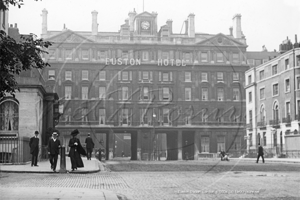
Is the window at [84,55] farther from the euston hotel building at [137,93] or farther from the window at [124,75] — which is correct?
the window at [124,75]

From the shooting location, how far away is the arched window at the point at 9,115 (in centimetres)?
2817

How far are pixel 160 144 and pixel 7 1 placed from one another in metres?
68.5

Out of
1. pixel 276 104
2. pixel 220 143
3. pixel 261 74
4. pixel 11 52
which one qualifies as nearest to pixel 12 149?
pixel 11 52

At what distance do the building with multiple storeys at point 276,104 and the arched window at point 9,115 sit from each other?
30.1 meters

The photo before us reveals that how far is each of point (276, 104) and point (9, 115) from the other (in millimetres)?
39029

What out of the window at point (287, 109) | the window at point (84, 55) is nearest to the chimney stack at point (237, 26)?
the window at point (84, 55)

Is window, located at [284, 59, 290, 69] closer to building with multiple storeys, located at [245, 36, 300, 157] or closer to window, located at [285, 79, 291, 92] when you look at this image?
building with multiple storeys, located at [245, 36, 300, 157]

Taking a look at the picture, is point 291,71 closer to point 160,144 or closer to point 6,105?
point 160,144

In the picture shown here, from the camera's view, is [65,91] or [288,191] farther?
[65,91]

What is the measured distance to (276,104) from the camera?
59.3 m

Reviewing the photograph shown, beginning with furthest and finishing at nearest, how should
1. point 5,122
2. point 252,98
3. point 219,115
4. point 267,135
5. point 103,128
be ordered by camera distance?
1. point 252,98
2. point 267,135
3. point 103,128
4. point 5,122
5. point 219,115

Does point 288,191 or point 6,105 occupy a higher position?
point 6,105


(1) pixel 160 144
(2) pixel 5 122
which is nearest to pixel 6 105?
(2) pixel 5 122

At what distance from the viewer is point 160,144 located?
252 feet
